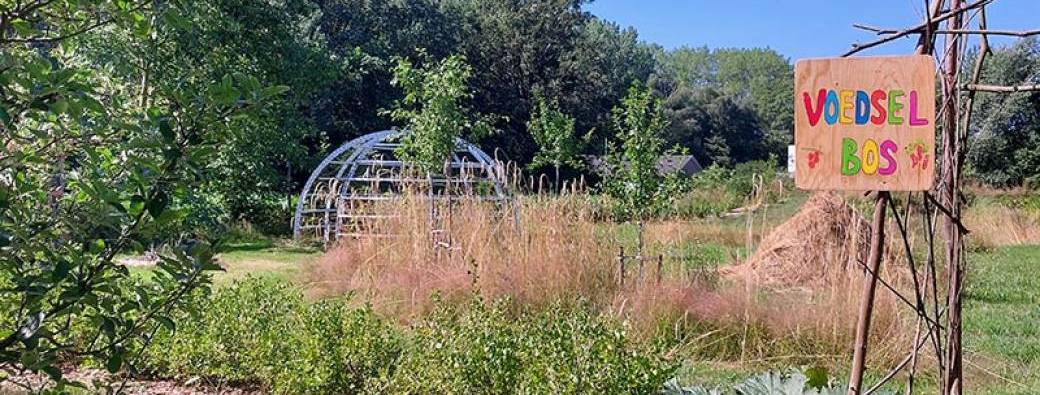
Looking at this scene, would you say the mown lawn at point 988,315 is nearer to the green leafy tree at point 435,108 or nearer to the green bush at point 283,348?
the green bush at point 283,348

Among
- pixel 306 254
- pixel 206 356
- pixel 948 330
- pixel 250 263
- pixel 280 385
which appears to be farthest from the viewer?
pixel 306 254

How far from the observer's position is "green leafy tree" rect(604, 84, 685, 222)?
261 inches

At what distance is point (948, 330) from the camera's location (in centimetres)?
198

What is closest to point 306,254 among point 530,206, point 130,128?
point 530,206

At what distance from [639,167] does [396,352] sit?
11.5ft

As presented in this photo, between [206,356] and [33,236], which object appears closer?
[33,236]

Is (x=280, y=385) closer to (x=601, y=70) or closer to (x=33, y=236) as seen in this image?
(x=33, y=236)

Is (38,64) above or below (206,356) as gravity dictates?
above

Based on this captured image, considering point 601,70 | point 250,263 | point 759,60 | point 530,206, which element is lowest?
point 250,263

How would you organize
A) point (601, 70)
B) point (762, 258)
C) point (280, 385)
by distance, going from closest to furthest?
point (280, 385), point (762, 258), point (601, 70)

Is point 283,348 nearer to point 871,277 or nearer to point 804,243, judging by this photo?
point 871,277

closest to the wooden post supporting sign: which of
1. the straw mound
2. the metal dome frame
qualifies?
the straw mound

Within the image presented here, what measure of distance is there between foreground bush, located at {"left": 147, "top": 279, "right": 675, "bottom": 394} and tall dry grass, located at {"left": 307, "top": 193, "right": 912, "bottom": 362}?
72 cm

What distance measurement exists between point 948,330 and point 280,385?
2.51 metres
